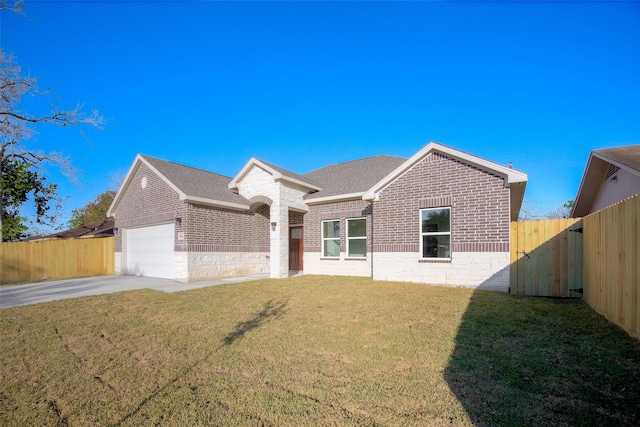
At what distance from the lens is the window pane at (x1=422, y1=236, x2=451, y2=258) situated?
9913 millimetres

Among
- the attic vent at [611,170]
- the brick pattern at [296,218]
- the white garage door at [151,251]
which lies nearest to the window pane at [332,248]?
the brick pattern at [296,218]

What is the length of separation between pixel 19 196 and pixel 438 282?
23759mm

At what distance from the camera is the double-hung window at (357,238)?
1318cm

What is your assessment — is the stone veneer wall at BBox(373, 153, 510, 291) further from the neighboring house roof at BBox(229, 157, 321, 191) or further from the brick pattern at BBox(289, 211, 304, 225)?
the brick pattern at BBox(289, 211, 304, 225)

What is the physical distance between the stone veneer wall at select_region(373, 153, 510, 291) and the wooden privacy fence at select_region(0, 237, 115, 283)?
15224 mm

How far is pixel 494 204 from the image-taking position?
9055mm

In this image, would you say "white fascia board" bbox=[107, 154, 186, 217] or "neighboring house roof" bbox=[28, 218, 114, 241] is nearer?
"white fascia board" bbox=[107, 154, 186, 217]

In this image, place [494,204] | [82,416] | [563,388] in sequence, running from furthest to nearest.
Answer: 1. [494,204]
2. [563,388]
3. [82,416]

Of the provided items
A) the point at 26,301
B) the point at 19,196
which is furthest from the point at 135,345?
the point at 19,196

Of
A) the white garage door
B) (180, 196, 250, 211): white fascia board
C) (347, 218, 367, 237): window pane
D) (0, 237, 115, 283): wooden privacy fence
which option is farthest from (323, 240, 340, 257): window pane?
(0, 237, 115, 283): wooden privacy fence

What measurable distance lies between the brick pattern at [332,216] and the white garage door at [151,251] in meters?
6.00

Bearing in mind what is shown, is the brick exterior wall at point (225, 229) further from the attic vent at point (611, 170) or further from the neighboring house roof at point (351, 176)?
the attic vent at point (611, 170)

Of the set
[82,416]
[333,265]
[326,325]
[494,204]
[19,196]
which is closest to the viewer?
[82,416]

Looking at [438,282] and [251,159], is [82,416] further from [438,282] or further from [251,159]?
[251,159]
